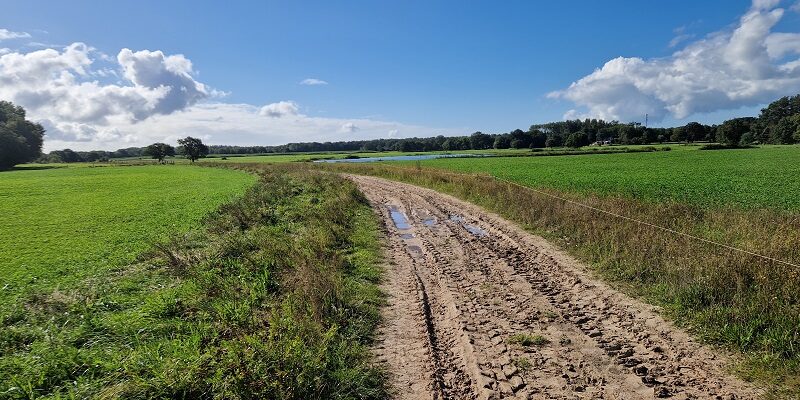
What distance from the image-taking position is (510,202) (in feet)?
61.3

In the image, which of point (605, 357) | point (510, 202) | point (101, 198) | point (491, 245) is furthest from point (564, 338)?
point (101, 198)

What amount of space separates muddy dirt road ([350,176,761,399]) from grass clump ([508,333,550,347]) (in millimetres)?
15

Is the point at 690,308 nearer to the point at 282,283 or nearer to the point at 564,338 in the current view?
the point at 564,338

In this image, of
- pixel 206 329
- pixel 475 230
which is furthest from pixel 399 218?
pixel 206 329

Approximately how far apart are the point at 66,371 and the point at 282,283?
12.8 ft

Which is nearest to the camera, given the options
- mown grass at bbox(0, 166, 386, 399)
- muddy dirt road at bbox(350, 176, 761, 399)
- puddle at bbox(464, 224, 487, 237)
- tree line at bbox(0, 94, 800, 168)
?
mown grass at bbox(0, 166, 386, 399)

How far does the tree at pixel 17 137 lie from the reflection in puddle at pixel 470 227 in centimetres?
9862

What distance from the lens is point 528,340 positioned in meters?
6.27

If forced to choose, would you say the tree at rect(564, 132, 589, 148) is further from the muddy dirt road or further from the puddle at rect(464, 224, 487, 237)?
the muddy dirt road

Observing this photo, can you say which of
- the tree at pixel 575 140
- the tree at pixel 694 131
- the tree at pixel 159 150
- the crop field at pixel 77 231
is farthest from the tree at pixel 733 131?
the tree at pixel 159 150

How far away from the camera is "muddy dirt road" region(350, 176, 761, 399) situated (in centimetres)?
511

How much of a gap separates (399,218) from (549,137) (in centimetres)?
14081

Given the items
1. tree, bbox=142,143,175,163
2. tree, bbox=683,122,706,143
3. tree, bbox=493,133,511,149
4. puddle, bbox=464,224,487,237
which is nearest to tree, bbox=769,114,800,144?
tree, bbox=683,122,706,143

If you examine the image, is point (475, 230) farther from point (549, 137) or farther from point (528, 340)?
point (549, 137)
